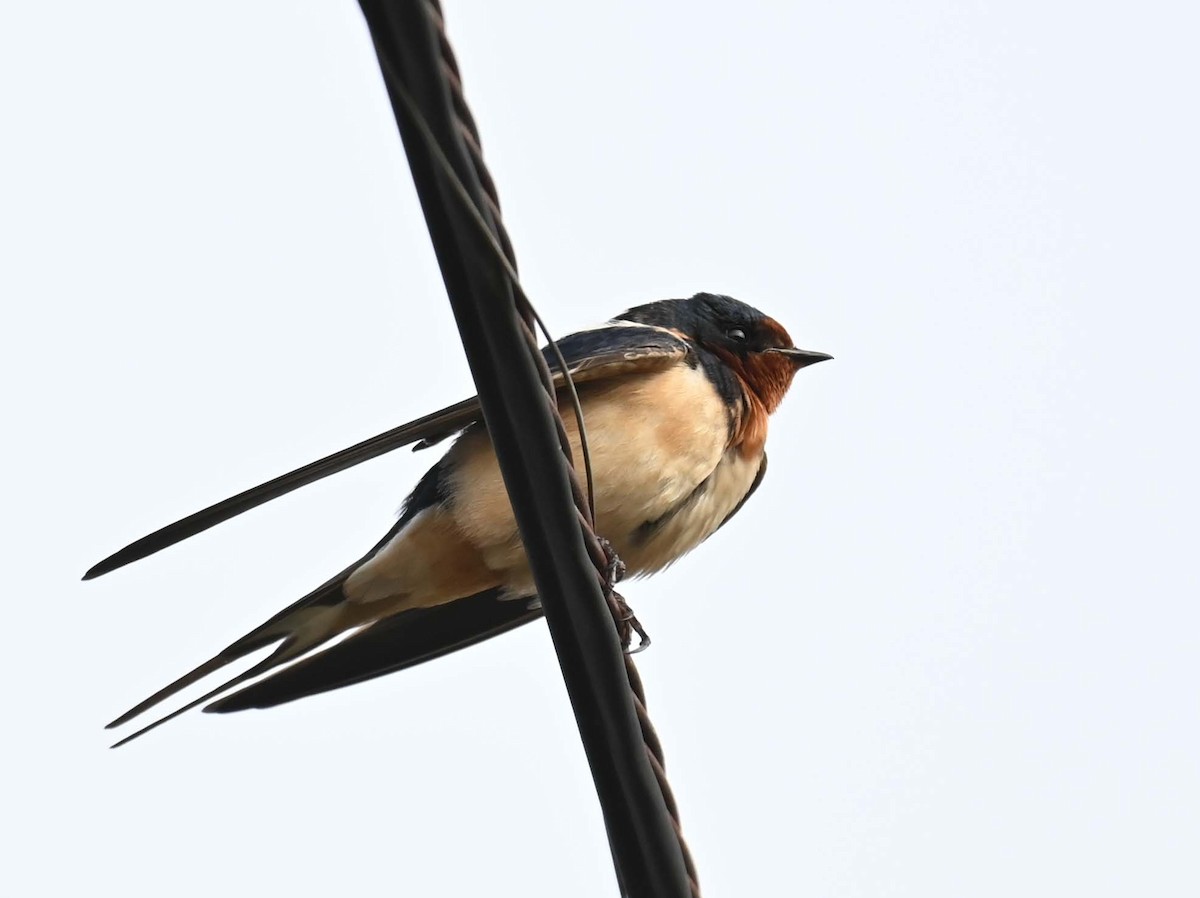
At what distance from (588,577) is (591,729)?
10.4 inches

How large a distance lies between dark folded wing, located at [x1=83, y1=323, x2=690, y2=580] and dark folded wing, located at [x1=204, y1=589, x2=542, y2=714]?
697 millimetres

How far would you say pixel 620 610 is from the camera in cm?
301

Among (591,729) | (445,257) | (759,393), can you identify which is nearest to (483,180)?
(445,257)

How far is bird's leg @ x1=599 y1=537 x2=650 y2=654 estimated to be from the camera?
2604mm

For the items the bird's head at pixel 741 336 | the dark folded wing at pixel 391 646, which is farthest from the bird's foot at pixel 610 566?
the bird's head at pixel 741 336

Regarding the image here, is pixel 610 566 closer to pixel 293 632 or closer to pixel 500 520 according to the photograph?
pixel 500 520

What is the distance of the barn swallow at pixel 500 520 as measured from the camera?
429 cm

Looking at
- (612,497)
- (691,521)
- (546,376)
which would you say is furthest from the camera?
(691,521)

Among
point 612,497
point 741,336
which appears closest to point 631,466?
point 612,497

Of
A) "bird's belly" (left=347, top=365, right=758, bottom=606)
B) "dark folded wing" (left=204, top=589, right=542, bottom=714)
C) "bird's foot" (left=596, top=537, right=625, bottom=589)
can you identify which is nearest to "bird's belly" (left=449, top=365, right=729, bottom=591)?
"bird's belly" (left=347, top=365, right=758, bottom=606)

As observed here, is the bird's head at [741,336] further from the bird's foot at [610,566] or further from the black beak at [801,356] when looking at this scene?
the bird's foot at [610,566]

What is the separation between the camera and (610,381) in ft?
14.7

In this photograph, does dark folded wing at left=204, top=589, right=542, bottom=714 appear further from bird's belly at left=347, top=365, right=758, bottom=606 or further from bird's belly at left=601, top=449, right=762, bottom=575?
bird's belly at left=601, top=449, right=762, bottom=575

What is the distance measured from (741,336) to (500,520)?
4.13ft
